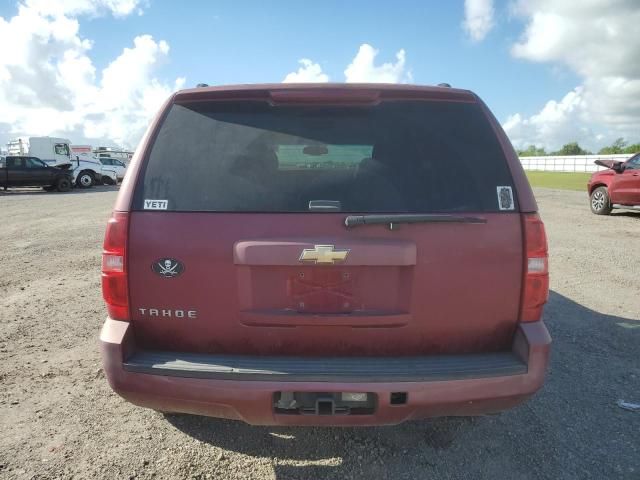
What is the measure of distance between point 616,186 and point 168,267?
12675 mm

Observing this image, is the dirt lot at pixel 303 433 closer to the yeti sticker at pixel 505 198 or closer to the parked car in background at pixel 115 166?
the yeti sticker at pixel 505 198

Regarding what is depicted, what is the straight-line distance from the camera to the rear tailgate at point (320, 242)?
7.00 feet

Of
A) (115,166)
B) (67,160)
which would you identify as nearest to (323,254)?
(115,166)

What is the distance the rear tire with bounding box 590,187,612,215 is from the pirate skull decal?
510 inches

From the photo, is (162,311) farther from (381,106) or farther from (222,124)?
(381,106)

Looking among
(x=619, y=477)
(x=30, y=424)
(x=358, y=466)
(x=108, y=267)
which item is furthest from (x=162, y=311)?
(x=619, y=477)

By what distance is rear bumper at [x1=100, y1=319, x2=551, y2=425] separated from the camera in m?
2.07

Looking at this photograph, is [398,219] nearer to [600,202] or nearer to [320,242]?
[320,242]

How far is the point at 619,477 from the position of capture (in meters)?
2.45

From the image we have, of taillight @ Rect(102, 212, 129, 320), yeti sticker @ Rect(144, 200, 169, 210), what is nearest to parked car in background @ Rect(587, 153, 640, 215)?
yeti sticker @ Rect(144, 200, 169, 210)

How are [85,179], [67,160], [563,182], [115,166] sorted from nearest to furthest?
1. [85,179]
2. [563,182]
3. [115,166]
4. [67,160]

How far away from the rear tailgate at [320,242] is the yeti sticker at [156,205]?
21 mm

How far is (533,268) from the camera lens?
87.7 inches

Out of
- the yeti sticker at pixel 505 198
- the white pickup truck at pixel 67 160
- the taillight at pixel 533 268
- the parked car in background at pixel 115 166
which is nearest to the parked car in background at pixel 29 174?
the white pickup truck at pixel 67 160
